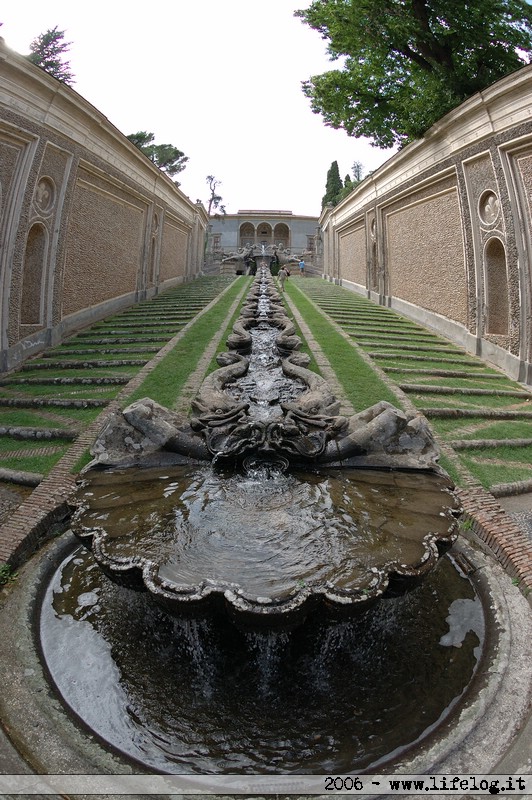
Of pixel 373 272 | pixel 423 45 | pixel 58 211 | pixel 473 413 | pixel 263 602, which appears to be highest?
pixel 423 45

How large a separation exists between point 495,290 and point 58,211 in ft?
39.5

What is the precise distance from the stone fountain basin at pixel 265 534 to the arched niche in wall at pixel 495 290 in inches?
362

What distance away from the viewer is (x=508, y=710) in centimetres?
307

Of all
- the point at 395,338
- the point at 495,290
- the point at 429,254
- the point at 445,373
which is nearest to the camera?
the point at 445,373

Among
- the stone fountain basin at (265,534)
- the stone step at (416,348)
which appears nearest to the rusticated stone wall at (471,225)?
the stone step at (416,348)

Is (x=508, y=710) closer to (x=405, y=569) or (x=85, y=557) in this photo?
(x=405, y=569)

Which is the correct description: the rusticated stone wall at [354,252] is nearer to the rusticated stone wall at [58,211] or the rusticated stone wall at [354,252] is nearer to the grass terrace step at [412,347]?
the rusticated stone wall at [58,211]

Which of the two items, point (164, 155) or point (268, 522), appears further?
point (164, 155)

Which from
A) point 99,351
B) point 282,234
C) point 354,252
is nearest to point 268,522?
point 99,351

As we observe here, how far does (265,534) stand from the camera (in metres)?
4.08

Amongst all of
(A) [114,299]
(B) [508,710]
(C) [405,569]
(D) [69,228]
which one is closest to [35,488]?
(C) [405,569]

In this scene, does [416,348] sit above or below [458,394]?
above

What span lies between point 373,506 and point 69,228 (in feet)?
44.5

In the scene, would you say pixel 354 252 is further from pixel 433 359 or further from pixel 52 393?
pixel 52 393
